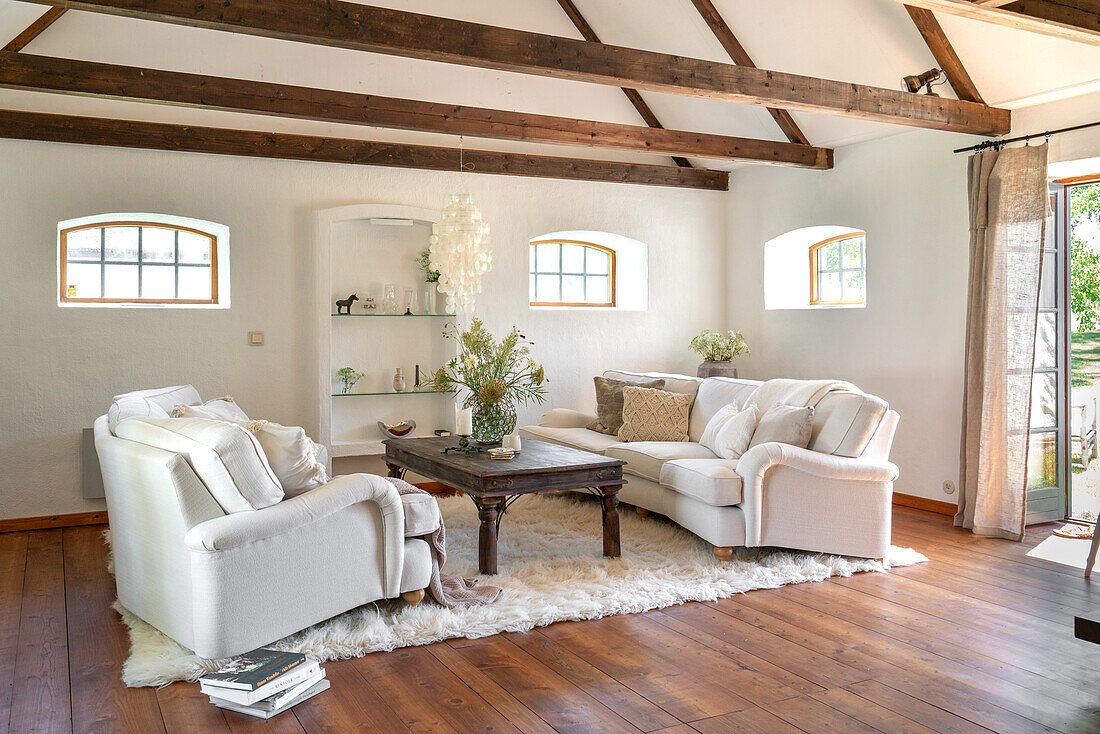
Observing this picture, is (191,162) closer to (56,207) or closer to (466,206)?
(56,207)

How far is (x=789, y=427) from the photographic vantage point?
15.6 feet

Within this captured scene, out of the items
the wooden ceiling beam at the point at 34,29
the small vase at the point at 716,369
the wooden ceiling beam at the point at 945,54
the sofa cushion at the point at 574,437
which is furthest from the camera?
the small vase at the point at 716,369

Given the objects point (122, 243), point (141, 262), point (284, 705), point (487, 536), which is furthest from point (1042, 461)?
point (122, 243)

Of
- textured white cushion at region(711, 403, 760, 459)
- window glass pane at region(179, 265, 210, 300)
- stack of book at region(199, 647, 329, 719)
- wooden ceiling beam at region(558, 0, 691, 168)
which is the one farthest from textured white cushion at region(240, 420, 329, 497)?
wooden ceiling beam at region(558, 0, 691, 168)

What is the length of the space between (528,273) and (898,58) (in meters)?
3.12

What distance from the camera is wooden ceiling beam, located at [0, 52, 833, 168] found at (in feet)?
15.0

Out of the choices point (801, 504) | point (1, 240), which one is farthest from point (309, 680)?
point (1, 240)

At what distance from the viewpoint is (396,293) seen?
683cm

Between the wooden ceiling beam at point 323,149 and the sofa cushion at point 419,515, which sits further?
the wooden ceiling beam at point 323,149

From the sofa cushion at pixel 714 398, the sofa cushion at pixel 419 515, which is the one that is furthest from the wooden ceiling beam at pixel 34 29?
the sofa cushion at pixel 714 398

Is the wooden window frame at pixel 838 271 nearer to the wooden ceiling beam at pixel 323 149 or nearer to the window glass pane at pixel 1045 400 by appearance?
the wooden ceiling beam at pixel 323 149

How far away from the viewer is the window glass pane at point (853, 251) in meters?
6.82

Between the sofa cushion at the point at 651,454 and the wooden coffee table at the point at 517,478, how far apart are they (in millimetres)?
471

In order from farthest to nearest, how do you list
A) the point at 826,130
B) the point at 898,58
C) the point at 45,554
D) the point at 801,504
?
the point at 826,130, the point at 898,58, the point at 45,554, the point at 801,504
